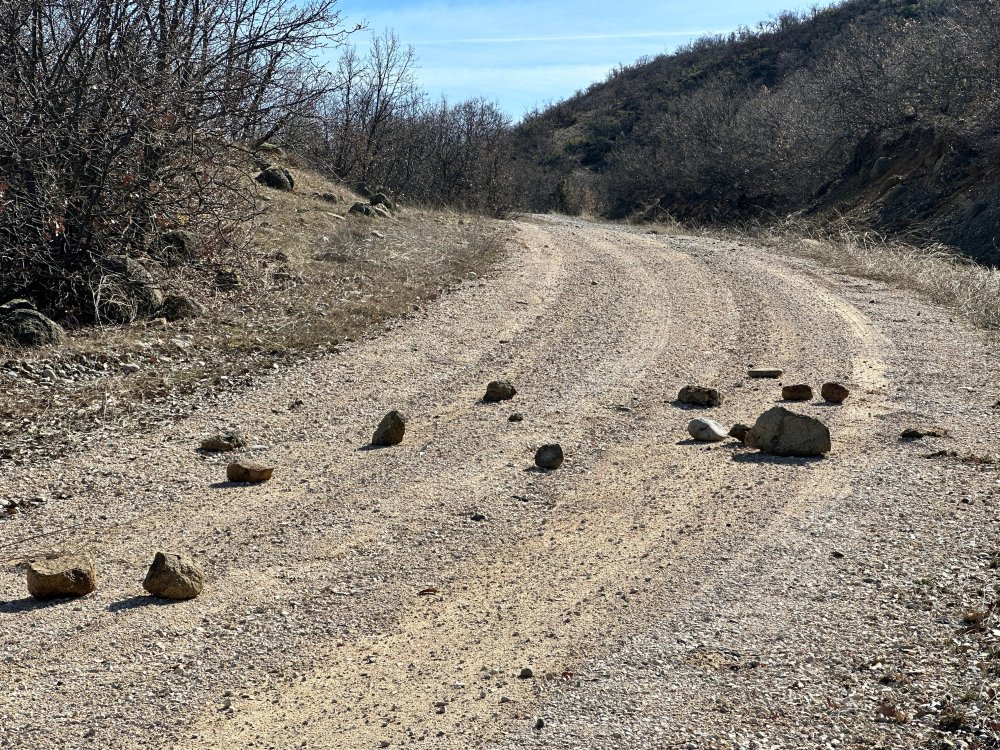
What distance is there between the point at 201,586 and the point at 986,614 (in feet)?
9.97

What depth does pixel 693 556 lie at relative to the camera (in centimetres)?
429

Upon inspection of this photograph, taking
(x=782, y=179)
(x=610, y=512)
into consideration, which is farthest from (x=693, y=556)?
(x=782, y=179)

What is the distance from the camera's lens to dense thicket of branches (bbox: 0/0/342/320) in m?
8.66

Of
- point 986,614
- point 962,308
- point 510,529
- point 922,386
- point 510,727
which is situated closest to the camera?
point 510,727

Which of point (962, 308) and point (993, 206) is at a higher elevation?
point (993, 206)

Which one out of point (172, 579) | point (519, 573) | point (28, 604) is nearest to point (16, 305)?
point (28, 604)

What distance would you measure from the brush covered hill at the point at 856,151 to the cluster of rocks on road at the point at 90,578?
547 inches

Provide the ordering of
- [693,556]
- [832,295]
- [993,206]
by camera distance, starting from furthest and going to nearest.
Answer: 1. [993,206]
2. [832,295]
3. [693,556]

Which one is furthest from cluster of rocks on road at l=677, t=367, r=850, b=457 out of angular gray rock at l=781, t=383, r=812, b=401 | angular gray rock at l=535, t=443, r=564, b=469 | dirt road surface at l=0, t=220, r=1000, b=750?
angular gray rock at l=535, t=443, r=564, b=469

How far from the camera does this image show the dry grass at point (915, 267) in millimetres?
10623

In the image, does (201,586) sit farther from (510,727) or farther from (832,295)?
(832,295)

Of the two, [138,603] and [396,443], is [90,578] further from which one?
[396,443]

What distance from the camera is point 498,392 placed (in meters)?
7.13

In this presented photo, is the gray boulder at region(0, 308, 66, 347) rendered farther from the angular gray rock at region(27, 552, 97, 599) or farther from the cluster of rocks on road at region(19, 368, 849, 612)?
the angular gray rock at region(27, 552, 97, 599)
